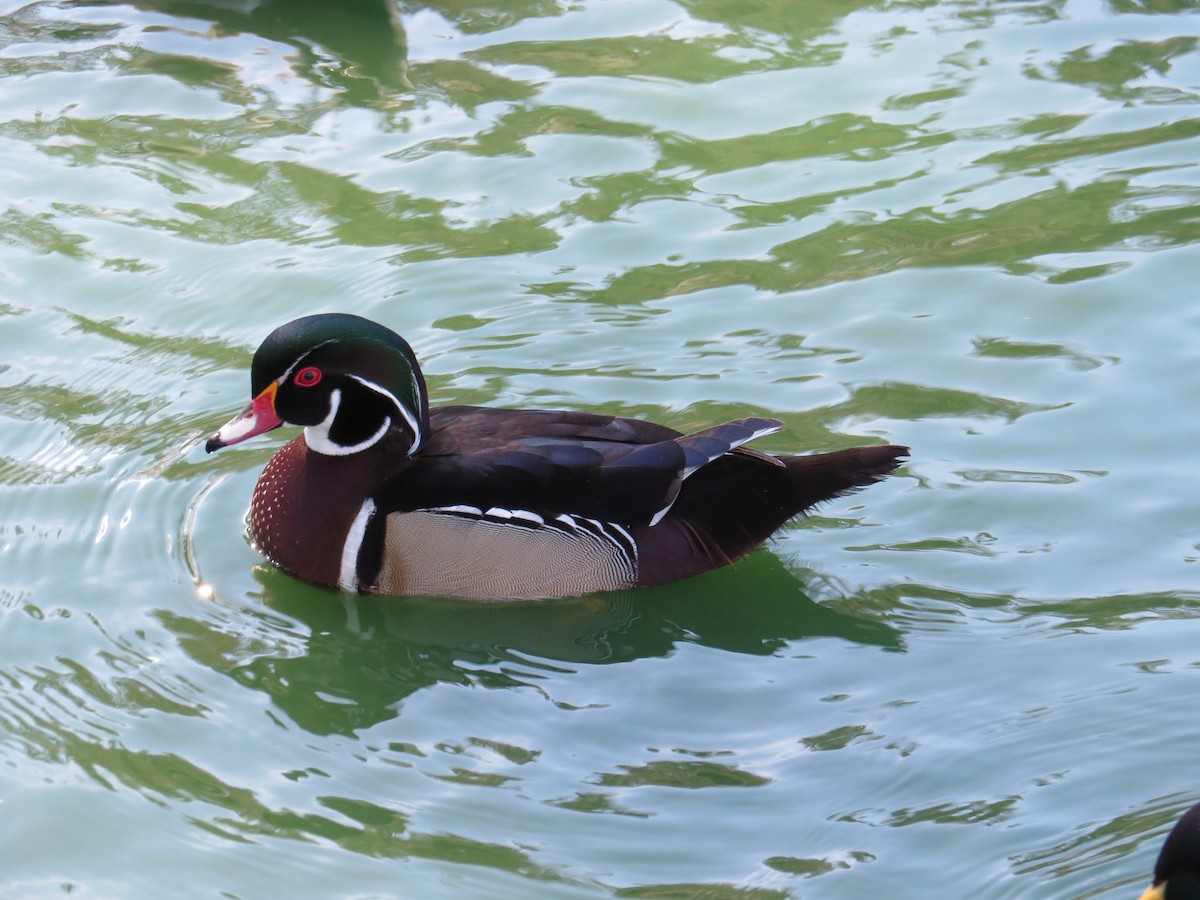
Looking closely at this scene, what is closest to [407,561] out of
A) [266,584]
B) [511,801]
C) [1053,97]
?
[266,584]

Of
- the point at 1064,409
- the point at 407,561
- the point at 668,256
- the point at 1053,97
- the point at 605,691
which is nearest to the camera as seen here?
the point at 605,691

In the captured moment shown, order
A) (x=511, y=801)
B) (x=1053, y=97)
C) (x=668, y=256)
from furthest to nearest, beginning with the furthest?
(x=1053, y=97) → (x=668, y=256) → (x=511, y=801)

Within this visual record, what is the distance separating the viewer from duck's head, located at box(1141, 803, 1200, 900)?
3238 mm

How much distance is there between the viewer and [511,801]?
4.39m

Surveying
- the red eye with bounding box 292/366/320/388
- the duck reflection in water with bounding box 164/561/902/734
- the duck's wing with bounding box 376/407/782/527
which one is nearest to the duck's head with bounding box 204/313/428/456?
the red eye with bounding box 292/366/320/388

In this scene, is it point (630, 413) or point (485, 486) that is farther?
point (630, 413)

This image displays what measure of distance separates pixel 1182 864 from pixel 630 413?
339cm

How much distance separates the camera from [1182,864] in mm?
3258

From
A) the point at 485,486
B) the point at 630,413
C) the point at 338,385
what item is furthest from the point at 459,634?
the point at 630,413

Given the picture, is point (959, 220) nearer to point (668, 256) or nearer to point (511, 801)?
point (668, 256)

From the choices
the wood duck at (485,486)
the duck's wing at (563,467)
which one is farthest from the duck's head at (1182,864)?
the duck's wing at (563,467)

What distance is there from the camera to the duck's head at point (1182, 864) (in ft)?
10.6

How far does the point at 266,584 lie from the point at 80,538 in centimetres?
74

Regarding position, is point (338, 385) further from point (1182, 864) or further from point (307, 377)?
point (1182, 864)
